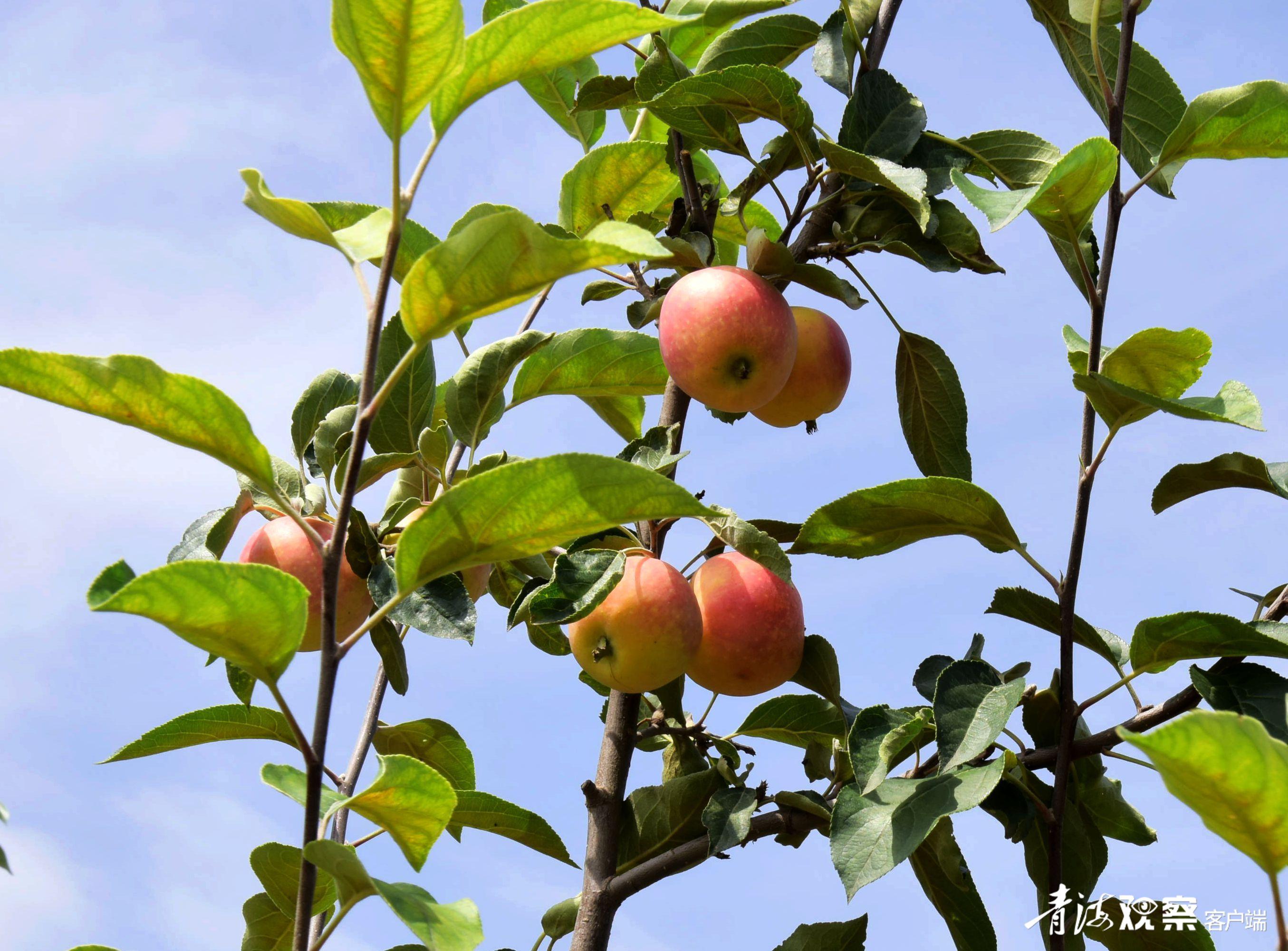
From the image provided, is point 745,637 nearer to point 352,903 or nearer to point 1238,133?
point 352,903

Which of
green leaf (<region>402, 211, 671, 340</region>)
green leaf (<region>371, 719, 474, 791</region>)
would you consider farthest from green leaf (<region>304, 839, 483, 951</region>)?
green leaf (<region>371, 719, 474, 791</region>)

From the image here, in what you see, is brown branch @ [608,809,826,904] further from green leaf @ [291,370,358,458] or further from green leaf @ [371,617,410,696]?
green leaf @ [291,370,358,458]

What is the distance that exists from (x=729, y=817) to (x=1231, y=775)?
0.73 m

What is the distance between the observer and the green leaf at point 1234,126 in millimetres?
1445

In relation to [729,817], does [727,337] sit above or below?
above

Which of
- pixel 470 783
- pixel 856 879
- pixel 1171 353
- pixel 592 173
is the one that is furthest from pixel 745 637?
pixel 592 173

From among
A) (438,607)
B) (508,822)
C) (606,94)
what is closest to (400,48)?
(438,607)

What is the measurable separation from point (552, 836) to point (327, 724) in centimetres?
71

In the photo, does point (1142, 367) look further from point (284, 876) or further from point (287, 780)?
point (284, 876)

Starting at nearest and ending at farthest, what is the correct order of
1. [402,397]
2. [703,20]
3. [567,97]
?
[402,397]
[703,20]
[567,97]

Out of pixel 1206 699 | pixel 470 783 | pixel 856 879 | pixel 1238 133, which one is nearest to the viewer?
pixel 856 879

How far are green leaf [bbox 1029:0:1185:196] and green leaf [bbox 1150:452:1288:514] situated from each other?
470 millimetres

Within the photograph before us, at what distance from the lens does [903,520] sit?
5.00 ft

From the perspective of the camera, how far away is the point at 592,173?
6.22 feet
